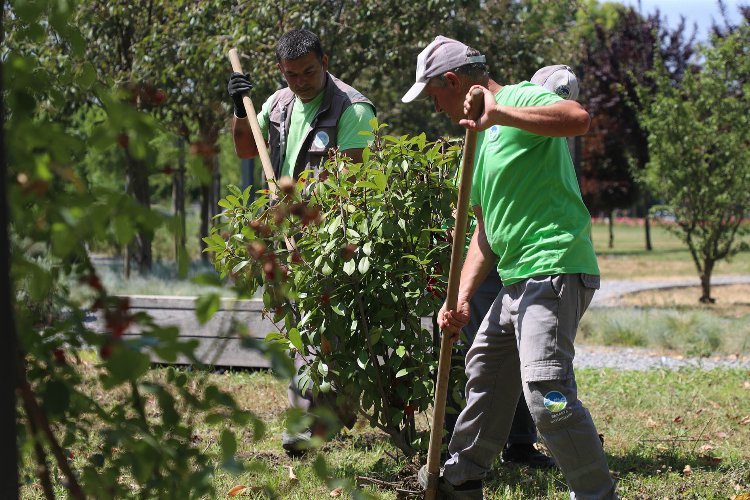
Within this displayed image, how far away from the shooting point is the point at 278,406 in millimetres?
6051

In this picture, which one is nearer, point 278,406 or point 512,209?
point 512,209

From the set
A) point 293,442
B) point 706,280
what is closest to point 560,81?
point 293,442

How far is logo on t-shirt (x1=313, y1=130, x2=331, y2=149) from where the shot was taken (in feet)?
15.4

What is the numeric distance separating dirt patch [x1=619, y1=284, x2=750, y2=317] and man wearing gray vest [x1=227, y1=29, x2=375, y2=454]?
334 inches

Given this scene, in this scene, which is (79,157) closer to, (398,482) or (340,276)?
(340,276)

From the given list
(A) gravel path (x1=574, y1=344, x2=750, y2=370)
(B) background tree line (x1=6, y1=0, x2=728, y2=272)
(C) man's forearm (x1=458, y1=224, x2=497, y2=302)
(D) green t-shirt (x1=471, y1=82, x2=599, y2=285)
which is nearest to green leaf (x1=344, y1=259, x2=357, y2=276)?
(C) man's forearm (x1=458, y1=224, x2=497, y2=302)

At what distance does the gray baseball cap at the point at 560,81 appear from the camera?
14.8ft

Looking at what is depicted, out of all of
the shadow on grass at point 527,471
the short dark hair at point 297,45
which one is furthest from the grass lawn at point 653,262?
the short dark hair at point 297,45

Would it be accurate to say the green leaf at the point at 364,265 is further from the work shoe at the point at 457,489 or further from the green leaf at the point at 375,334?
the work shoe at the point at 457,489

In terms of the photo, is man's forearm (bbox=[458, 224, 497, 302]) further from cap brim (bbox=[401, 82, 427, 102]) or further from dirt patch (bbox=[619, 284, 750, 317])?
dirt patch (bbox=[619, 284, 750, 317])

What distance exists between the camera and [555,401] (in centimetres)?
335

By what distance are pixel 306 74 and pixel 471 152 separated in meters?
1.61

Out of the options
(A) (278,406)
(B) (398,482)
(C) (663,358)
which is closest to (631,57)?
(C) (663,358)

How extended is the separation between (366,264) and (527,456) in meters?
1.44
